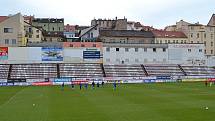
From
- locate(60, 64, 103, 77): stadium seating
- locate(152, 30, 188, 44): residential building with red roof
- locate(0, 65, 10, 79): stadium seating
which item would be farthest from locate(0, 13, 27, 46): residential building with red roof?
locate(152, 30, 188, 44): residential building with red roof

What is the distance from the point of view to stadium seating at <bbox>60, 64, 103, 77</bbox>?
9706 centimetres

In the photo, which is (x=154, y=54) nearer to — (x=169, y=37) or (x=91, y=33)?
(x=169, y=37)

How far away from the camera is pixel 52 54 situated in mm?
102062

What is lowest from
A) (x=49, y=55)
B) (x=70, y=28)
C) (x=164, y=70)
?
(x=164, y=70)

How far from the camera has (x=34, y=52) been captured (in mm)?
100688

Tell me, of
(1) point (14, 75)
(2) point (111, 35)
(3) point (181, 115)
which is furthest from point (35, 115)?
(2) point (111, 35)

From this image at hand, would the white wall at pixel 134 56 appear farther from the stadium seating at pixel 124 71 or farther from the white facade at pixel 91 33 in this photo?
the white facade at pixel 91 33

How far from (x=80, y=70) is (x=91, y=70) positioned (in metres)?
2.90

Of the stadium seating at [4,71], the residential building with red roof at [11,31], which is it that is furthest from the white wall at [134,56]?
the stadium seating at [4,71]

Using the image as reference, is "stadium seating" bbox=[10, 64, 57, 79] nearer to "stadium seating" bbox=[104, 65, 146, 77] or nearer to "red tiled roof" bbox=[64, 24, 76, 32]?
"stadium seating" bbox=[104, 65, 146, 77]

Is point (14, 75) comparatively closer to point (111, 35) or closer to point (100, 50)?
point (100, 50)

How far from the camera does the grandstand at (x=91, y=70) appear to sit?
9494 cm

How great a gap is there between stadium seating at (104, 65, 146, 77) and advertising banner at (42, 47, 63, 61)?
12649 mm

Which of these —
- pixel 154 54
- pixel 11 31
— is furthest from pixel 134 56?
pixel 11 31
